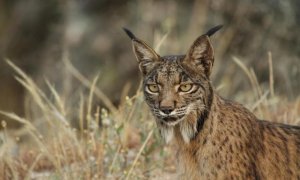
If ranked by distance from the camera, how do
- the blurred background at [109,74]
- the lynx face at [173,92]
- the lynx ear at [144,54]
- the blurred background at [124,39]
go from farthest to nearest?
the blurred background at [124,39] → the blurred background at [109,74] → the lynx ear at [144,54] → the lynx face at [173,92]

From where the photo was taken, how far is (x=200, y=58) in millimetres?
8008

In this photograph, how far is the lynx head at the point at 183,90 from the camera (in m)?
7.80

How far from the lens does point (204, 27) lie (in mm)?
17484

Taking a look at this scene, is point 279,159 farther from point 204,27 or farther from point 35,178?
point 204,27

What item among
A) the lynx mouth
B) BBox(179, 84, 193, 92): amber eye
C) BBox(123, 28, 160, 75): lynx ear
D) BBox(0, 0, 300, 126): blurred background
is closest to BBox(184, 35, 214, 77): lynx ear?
BBox(179, 84, 193, 92): amber eye

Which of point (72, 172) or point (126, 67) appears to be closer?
point (72, 172)

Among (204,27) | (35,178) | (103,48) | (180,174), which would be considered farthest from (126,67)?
(180,174)

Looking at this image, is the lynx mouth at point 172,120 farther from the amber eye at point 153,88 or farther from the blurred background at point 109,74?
the blurred background at point 109,74

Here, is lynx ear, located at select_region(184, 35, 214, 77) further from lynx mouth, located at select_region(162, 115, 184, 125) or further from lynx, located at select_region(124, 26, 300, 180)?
lynx mouth, located at select_region(162, 115, 184, 125)

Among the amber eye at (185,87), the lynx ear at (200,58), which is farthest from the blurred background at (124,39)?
the amber eye at (185,87)

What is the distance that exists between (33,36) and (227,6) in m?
8.95

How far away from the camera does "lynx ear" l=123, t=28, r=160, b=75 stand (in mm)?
8195

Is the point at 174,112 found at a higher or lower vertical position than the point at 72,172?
higher

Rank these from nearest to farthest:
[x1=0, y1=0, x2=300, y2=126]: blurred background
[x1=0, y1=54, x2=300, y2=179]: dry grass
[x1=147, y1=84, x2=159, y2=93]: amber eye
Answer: [x1=147, y1=84, x2=159, y2=93]: amber eye < [x1=0, y1=54, x2=300, y2=179]: dry grass < [x1=0, y1=0, x2=300, y2=126]: blurred background
